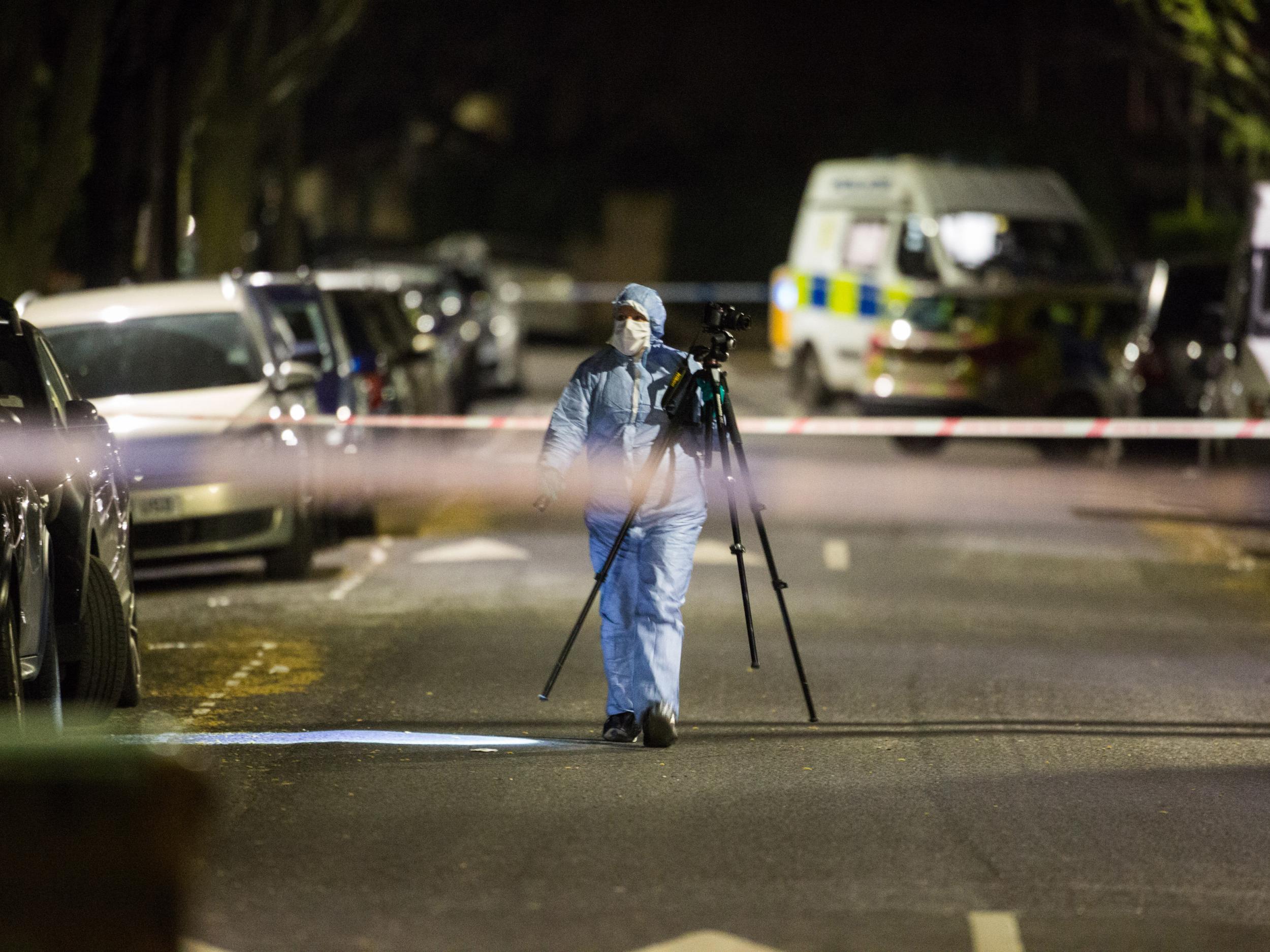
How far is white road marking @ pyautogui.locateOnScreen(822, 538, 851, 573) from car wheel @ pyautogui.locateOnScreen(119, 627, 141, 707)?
522cm

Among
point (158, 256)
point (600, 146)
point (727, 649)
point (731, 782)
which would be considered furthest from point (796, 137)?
→ point (731, 782)

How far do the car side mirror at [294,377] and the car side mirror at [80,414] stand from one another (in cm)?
407

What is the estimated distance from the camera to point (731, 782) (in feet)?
24.7

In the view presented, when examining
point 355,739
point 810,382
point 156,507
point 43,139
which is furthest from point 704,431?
point 810,382

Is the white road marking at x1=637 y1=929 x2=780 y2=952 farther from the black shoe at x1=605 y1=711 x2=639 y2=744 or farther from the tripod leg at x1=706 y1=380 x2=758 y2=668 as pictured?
the black shoe at x1=605 y1=711 x2=639 y2=744

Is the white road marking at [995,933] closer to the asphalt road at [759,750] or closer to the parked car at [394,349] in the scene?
the asphalt road at [759,750]

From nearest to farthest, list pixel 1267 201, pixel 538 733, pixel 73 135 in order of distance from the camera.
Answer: pixel 538 733
pixel 1267 201
pixel 73 135

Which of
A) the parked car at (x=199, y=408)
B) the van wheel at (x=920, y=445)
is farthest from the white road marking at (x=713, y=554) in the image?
the van wheel at (x=920, y=445)

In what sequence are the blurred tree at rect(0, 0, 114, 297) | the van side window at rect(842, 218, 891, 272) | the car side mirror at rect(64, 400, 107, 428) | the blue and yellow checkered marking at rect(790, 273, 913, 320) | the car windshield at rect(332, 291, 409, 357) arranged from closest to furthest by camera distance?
the car side mirror at rect(64, 400, 107, 428) → the car windshield at rect(332, 291, 409, 357) → the blurred tree at rect(0, 0, 114, 297) → the blue and yellow checkered marking at rect(790, 273, 913, 320) → the van side window at rect(842, 218, 891, 272)

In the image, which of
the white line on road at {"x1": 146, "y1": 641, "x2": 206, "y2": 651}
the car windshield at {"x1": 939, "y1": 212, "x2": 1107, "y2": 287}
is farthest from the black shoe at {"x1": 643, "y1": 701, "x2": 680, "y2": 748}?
the car windshield at {"x1": 939, "y1": 212, "x2": 1107, "y2": 287}

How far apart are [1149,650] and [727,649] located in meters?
1.97

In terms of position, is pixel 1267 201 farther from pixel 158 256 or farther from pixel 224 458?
pixel 158 256

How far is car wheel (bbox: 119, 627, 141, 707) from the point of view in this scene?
8852 mm

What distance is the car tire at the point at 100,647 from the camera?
8445 mm
